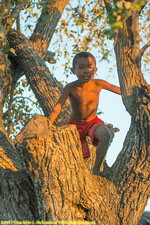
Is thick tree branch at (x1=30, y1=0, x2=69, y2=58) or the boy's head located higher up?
thick tree branch at (x1=30, y1=0, x2=69, y2=58)

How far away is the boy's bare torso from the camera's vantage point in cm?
537

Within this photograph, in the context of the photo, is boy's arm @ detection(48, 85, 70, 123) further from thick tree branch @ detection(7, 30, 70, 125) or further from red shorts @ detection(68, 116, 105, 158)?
thick tree branch @ detection(7, 30, 70, 125)

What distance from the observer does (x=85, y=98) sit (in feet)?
17.7

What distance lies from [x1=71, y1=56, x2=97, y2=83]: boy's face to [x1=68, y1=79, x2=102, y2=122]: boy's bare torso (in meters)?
0.18

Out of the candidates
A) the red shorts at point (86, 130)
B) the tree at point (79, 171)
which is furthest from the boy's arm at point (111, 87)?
the tree at point (79, 171)

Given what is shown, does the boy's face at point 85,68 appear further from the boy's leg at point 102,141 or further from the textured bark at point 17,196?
the textured bark at point 17,196

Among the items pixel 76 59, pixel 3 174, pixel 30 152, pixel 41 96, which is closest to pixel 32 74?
pixel 41 96

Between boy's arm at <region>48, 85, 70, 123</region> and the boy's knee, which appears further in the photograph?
boy's arm at <region>48, 85, 70, 123</region>

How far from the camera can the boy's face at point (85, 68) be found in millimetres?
5164

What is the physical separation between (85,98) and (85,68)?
50 cm

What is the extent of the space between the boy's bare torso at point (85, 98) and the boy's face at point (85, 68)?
0.60 ft

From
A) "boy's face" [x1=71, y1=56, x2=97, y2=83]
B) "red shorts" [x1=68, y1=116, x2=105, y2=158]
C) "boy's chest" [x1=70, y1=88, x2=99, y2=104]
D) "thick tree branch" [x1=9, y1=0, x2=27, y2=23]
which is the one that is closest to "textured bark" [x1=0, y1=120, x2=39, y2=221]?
"red shorts" [x1=68, y1=116, x2=105, y2=158]

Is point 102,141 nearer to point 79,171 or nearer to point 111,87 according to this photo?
point 79,171

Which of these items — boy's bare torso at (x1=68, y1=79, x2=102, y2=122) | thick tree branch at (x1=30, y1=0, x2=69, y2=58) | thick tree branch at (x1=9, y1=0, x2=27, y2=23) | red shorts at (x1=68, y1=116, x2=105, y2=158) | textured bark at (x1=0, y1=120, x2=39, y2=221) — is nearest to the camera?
textured bark at (x1=0, y1=120, x2=39, y2=221)
